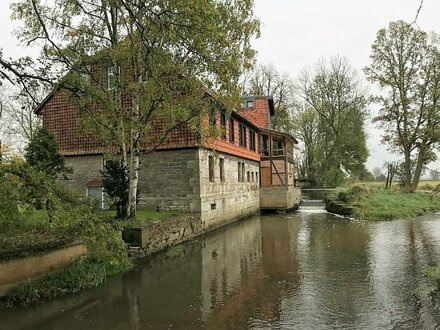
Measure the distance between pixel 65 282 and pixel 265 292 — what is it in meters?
4.26

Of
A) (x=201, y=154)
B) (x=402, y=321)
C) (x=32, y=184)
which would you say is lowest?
(x=402, y=321)

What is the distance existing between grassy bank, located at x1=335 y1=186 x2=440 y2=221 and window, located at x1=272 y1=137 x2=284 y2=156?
5.15 metres

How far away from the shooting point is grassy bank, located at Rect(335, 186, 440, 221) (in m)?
22.1

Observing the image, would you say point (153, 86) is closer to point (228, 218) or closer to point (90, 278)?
point (90, 278)

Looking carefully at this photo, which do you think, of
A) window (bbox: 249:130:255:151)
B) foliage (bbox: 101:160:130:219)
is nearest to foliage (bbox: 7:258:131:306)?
foliage (bbox: 101:160:130:219)

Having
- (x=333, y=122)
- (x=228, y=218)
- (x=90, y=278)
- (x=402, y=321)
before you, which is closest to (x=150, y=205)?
(x=228, y=218)

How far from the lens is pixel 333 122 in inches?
1601

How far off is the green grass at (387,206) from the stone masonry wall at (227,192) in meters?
6.21

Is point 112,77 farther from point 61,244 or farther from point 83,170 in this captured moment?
point 83,170

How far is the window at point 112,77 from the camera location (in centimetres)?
1330

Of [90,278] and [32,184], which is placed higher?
[32,184]

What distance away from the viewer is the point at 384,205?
2384 centimetres

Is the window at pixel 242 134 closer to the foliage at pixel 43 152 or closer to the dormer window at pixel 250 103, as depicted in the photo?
the dormer window at pixel 250 103

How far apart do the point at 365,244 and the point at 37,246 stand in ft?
34.0
